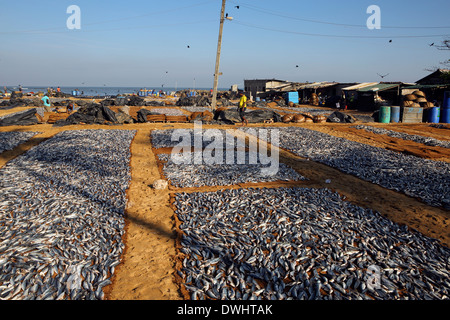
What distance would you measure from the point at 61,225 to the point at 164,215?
2428 millimetres

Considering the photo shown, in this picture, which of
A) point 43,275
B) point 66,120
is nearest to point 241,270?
point 43,275

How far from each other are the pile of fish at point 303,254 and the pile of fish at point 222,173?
216cm

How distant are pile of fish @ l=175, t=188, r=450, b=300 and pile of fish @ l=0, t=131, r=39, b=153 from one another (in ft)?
43.1

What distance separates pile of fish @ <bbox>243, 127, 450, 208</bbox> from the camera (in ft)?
29.3

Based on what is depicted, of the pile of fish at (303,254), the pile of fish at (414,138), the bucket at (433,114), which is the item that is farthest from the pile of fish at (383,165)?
the bucket at (433,114)

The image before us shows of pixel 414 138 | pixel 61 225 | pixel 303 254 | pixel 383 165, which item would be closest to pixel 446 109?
pixel 414 138

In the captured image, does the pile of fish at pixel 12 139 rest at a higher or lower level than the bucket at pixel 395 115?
lower

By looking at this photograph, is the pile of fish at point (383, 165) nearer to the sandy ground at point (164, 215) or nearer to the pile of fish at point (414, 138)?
the sandy ground at point (164, 215)

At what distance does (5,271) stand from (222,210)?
4.64m

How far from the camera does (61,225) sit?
639cm

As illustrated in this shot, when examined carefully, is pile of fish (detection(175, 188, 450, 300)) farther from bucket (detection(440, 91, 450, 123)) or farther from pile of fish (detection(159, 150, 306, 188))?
bucket (detection(440, 91, 450, 123))

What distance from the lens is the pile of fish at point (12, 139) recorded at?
1503 cm

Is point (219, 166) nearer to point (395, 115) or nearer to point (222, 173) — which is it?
point (222, 173)

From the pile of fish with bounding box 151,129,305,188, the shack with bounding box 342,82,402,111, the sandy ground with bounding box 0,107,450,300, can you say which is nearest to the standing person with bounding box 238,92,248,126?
the pile of fish with bounding box 151,129,305,188
